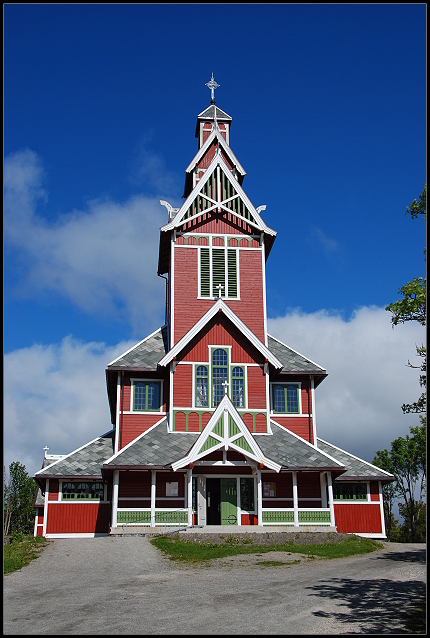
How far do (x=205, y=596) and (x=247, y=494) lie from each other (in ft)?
49.5

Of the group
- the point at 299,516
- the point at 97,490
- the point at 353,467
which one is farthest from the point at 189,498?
the point at 353,467

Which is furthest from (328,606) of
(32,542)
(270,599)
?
(32,542)

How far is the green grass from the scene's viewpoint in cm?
1923

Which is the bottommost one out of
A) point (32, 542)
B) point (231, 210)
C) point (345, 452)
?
point (32, 542)

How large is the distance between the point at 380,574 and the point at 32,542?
13329mm

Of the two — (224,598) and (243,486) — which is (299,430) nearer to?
(243,486)

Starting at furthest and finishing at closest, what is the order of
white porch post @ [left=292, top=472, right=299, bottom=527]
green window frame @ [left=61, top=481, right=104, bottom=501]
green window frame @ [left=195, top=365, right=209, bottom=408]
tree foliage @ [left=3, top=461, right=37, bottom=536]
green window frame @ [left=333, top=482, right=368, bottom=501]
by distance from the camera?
tree foliage @ [left=3, top=461, right=37, bottom=536]
green window frame @ [left=333, top=482, right=368, bottom=501]
green window frame @ [left=195, top=365, right=209, bottom=408]
green window frame @ [left=61, top=481, right=104, bottom=501]
white porch post @ [left=292, top=472, right=299, bottom=527]

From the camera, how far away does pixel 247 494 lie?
27.5m

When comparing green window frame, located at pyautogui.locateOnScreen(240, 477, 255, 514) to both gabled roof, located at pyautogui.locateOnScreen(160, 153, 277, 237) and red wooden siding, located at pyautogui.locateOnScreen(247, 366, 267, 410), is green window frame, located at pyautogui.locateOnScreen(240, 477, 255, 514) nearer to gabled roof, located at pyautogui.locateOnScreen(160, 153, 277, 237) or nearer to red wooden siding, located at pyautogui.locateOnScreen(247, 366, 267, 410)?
red wooden siding, located at pyautogui.locateOnScreen(247, 366, 267, 410)

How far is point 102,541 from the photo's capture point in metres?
23.1

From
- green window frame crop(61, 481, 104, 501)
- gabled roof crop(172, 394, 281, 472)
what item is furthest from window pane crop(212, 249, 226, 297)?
green window frame crop(61, 481, 104, 501)

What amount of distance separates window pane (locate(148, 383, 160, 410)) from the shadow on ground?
52.8 ft

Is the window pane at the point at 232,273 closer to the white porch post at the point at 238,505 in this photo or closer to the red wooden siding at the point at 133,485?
the white porch post at the point at 238,505

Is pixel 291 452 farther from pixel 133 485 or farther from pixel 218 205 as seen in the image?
pixel 218 205
